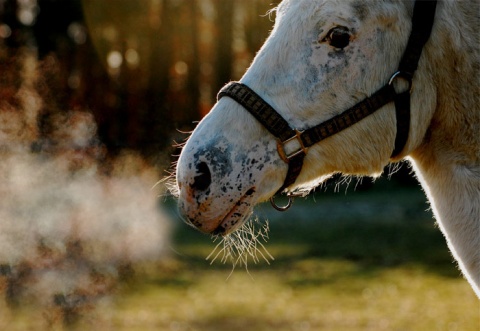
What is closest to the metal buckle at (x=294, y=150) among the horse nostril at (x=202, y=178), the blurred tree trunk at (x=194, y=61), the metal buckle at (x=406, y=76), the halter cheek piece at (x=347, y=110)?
the halter cheek piece at (x=347, y=110)

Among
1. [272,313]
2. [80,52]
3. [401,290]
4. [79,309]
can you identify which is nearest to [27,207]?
[79,309]

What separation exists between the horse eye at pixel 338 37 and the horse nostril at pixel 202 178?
2.09 ft

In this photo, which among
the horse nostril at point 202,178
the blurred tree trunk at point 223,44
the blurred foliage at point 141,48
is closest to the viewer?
the horse nostril at point 202,178

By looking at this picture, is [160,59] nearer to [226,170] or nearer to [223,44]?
[223,44]

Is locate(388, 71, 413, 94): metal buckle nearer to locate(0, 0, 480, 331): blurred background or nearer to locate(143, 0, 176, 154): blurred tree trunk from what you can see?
locate(0, 0, 480, 331): blurred background

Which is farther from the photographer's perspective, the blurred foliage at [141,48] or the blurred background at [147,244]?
the blurred foliage at [141,48]

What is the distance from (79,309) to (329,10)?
7.66m

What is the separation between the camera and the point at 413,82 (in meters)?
2.62

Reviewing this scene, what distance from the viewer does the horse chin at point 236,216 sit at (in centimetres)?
257

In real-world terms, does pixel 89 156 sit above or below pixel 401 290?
above

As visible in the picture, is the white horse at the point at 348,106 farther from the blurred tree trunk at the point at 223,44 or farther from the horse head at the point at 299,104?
the blurred tree trunk at the point at 223,44

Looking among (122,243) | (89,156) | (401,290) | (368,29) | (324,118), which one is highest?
Answer: (368,29)

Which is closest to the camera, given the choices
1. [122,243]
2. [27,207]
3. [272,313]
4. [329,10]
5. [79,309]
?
[329,10]

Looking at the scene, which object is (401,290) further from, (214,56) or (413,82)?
(214,56)
